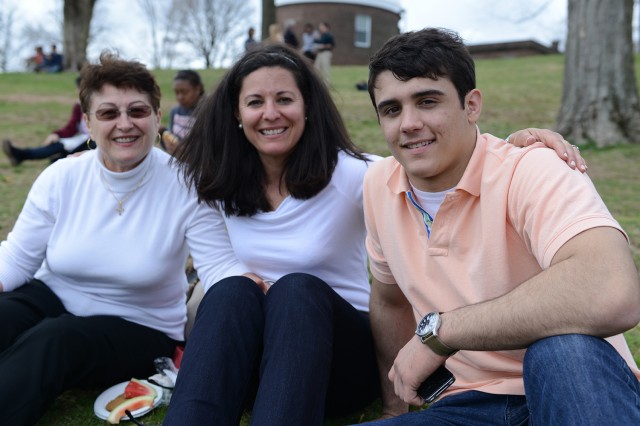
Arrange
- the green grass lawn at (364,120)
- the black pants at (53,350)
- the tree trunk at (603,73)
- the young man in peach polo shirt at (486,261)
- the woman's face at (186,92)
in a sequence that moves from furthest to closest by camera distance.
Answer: the tree trunk at (603,73) < the woman's face at (186,92) < the green grass lawn at (364,120) < the black pants at (53,350) < the young man in peach polo shirt at (486,261)

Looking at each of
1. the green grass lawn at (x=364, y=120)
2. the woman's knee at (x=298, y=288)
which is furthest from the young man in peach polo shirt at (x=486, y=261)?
the green grass lawn at (x=364, y=120)

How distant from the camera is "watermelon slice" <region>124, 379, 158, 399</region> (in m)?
2.93

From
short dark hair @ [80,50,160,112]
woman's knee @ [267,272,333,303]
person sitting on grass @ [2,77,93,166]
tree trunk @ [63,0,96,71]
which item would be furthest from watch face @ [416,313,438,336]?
tree trunk @ [63,0,96,71]

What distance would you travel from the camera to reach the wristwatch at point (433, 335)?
1.98m

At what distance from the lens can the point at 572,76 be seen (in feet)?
31.6

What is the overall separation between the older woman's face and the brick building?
116ft

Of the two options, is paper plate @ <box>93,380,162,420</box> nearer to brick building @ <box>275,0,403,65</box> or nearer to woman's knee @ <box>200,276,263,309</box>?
woman's knee @ <box>200,276,263,309</box>

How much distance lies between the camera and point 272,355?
7.26 feet

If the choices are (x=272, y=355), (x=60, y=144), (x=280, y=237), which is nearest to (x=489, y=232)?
(x=272, y=355)

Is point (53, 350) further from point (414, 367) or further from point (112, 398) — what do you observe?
point (414, 367)

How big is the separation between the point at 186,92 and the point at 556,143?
21.5 ft

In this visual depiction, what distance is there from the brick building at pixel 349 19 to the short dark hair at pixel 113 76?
35.3 metres

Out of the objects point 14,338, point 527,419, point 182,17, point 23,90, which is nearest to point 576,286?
point 527,419

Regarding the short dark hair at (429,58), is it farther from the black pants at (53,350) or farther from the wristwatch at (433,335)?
the black pants at (53,350)
